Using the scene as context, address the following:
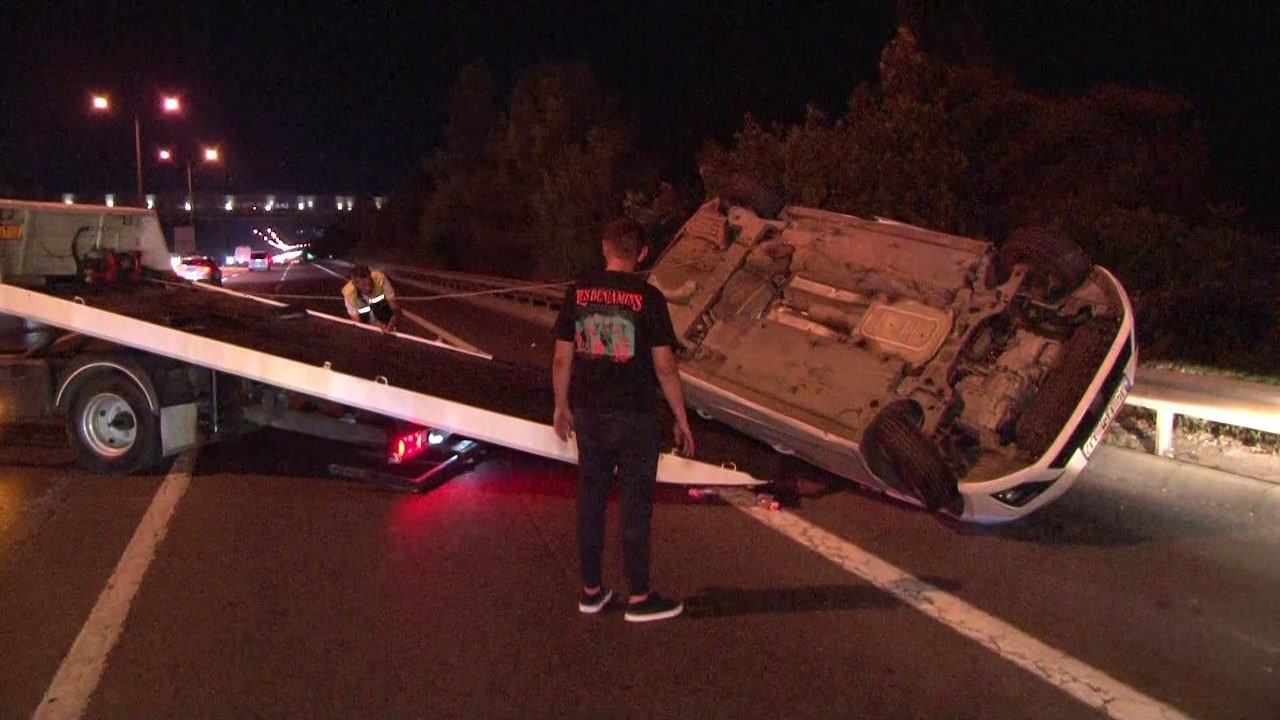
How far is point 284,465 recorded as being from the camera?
9195 millimetres

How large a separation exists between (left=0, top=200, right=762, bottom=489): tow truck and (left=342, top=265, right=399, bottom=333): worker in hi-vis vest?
1.29m

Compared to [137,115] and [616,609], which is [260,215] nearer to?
[137,115]

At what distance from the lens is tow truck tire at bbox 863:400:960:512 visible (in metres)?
6.30

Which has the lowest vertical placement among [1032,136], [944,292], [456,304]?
[456,304]

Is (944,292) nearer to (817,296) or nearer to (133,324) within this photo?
(817,296)

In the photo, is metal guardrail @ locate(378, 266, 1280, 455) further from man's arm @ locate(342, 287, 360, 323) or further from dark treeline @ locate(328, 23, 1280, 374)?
man's arm @ locate(342, 287, 360, 323)

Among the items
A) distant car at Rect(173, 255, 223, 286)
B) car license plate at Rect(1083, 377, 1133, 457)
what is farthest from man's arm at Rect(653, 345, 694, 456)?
distant car at Rect(173, 255, 223, 286)

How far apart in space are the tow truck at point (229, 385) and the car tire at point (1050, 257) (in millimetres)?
2273

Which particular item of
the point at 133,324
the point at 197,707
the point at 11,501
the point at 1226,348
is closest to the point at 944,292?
the point at 197,707

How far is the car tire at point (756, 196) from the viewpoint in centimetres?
925

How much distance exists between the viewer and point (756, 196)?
364 inches

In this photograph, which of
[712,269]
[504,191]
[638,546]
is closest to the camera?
A: [638,546]

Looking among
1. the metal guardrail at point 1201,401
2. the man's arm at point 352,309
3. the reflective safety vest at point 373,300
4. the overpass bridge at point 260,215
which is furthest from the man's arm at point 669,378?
the overpass bridge at point 260,215

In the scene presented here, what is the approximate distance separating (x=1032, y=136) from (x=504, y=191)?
95.7ft
